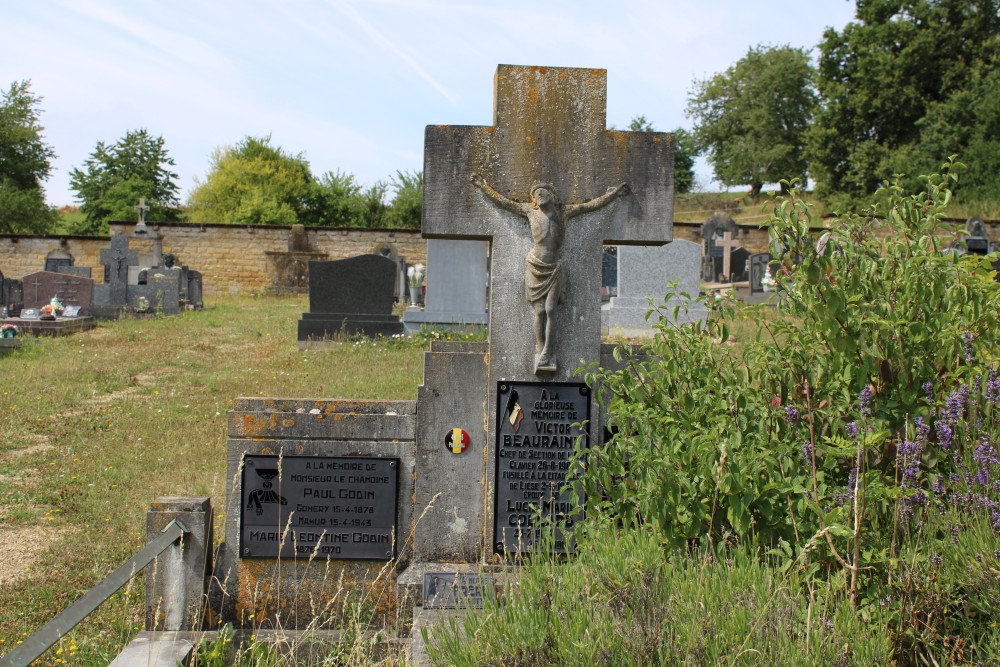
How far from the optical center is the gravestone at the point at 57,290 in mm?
17891

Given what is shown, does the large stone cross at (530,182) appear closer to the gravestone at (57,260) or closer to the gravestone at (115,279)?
the gravestone at (115,279)

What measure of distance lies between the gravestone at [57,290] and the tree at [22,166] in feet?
87.1

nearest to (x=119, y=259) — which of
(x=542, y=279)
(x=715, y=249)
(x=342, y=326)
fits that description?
(x=342, y=326)

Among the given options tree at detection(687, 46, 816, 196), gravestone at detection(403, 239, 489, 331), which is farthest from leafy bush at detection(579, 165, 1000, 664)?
tree at detection(687, 46, 816, 196)

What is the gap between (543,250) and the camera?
4152mm

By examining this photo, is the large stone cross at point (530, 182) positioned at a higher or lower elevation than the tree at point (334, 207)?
lower

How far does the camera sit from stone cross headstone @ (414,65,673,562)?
421 cm

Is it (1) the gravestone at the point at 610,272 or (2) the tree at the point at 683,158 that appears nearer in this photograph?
(1) the gravestone at the point at 610,272

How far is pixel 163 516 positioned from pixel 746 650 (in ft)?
8.75

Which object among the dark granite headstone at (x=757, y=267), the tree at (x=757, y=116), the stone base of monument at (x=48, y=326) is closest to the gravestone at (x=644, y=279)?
the dark granite headstone at (x=757, y=267)

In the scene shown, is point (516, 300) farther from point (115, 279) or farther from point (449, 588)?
point (115, 279)

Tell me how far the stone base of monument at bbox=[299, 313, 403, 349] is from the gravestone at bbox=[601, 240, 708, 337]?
3663 mm

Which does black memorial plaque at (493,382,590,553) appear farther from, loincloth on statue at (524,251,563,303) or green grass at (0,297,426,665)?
green grass at (0,297,426,665)

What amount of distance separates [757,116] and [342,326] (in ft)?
142
